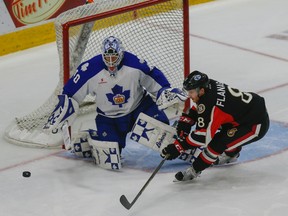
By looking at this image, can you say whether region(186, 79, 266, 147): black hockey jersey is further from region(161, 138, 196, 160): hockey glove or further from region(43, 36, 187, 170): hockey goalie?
region(43, 36, 187, 170): hockey goalie

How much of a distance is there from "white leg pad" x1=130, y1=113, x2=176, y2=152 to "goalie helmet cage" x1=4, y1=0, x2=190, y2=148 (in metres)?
0.56

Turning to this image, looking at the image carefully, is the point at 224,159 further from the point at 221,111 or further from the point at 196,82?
the point at 196,82

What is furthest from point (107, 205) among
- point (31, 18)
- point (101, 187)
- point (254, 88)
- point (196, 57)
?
point (31, 18)

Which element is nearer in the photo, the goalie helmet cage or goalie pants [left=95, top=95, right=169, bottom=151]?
goalie pants [left=95, top=95, right=169, bottom=151]

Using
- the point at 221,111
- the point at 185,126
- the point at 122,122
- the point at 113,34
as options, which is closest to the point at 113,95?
the point at 122,122

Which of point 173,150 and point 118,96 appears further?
point 118,96

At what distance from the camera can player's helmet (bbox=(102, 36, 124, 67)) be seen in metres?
4.30

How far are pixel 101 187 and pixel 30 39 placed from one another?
2844 mm

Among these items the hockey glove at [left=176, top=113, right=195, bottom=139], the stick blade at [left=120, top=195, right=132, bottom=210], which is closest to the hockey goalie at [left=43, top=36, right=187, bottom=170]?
the hockey glove at [left=176, top=113, right=195, bottom=139]

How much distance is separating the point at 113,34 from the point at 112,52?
0.83 metres

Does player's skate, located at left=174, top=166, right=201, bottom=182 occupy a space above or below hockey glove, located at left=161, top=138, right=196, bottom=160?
below

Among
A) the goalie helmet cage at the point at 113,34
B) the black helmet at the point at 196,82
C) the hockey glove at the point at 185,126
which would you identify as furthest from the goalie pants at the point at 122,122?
the black helmet at the point at 196,82

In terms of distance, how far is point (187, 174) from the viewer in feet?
13.8

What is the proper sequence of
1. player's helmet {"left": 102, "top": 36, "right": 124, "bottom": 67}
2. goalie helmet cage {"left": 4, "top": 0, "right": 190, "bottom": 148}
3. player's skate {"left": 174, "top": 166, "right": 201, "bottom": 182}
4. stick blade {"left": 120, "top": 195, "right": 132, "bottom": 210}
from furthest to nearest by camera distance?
goalie helmet cage {"left": 4, "top": 0, "right": 190, "bottom": 148} → player's helmet {"left": 102, "top": 36, "right": 124, "bottom": 67} → player's skate {"left": 174, "top": 166, "right": 201, "bottom": 182} → stick blade {"left": 120, "top": 195, "right": 132, "bottom": 210}
